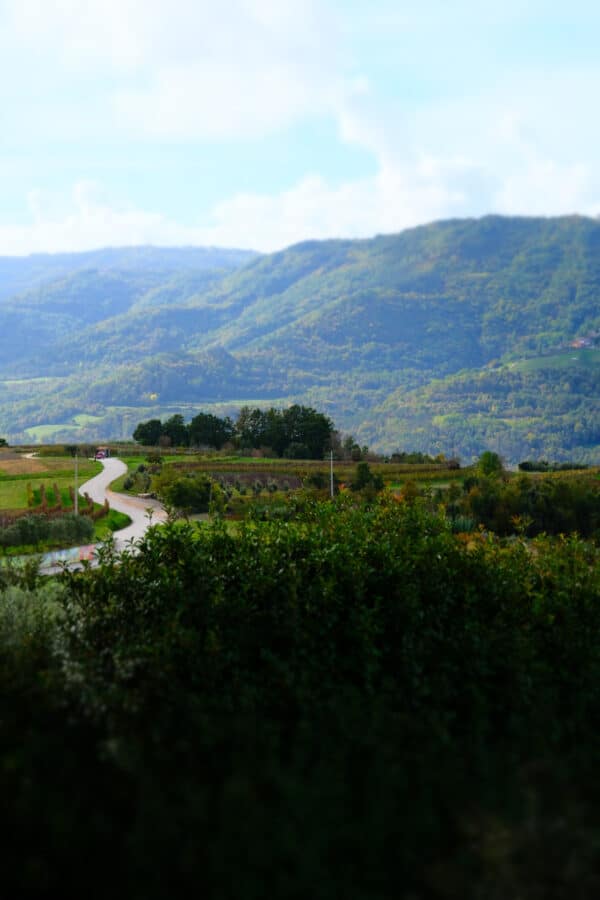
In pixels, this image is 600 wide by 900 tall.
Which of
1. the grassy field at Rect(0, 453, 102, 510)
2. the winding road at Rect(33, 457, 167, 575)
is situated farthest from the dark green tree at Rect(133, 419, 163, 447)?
the grassy field at Rect(0, 453, 102, 510)

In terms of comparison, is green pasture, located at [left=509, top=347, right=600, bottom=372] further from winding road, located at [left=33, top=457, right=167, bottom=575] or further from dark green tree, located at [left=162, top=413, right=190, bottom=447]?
winding road, located at [left=33, top=457, right=167, bottom=575]

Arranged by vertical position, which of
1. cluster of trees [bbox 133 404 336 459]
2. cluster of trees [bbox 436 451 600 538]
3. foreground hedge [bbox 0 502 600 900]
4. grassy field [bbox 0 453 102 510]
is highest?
cluster of trees [bbox 133 404 336 459]

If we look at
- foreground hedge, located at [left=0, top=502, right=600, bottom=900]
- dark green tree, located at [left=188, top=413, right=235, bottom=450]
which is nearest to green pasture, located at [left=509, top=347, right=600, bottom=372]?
dark green tree, located at [left=188, top=413, right=235, bottom=450]

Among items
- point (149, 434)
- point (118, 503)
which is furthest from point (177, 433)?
point (118, 503)

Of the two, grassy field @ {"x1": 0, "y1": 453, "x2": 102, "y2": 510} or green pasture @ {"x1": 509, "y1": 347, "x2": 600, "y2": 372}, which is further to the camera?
green pasture @ {"x1": 509, "y1": 347, "x2": 600, "y2": 372}

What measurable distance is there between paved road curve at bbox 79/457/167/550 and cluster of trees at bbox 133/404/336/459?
496cm

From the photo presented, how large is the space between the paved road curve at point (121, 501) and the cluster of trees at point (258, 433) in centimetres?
496

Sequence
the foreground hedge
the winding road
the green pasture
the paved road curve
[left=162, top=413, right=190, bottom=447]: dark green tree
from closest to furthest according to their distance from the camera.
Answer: the foreground hedge < the winding road < the paved road curve < [left=162, top=413, right=190, bottom=447]: dark green tree < the green pasture

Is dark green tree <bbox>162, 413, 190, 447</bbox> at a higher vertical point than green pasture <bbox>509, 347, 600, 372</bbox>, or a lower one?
lower

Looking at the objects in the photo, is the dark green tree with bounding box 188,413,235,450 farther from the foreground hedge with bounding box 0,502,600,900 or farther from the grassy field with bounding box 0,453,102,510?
the foreground hedge with bounding box 0,502,600,900

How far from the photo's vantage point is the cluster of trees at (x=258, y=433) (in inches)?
1581

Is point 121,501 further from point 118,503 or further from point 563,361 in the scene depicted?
point 563,361

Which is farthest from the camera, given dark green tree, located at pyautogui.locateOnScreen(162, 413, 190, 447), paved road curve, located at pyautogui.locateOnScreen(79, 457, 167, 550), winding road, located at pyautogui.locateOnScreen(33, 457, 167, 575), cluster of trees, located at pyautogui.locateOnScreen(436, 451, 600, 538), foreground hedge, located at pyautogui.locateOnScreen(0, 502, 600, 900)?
dark green tree, located at pyautogui.locateOnScreen(162, 413, 190, 447)

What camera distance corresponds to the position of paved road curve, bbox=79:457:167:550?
2664 centimetres
